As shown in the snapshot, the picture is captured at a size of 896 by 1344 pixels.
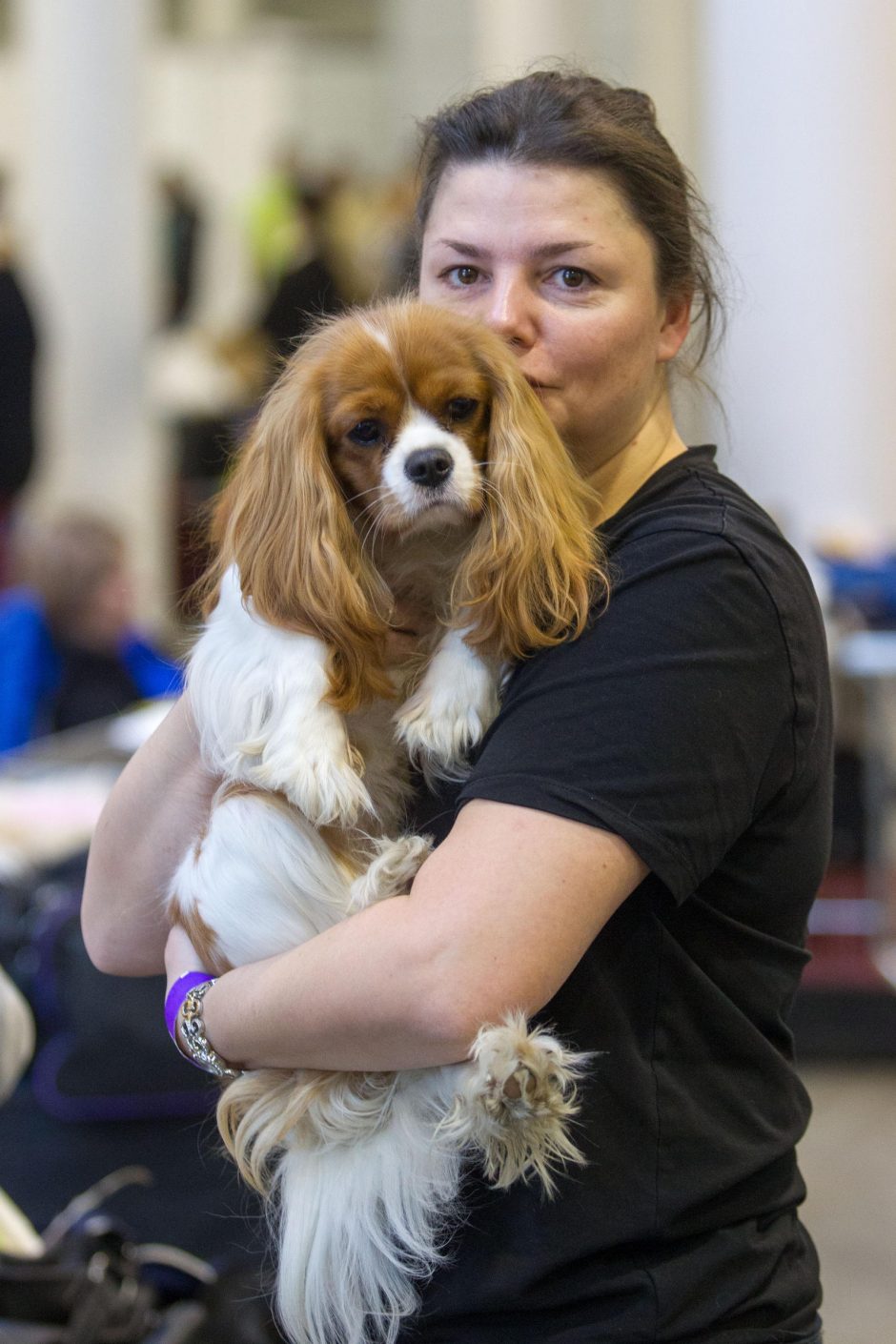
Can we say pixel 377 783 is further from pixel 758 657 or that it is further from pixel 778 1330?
pixel 778 1330

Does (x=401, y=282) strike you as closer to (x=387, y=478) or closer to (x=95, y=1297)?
(x=387, y=478)

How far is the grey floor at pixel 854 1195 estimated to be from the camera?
3.38 meters

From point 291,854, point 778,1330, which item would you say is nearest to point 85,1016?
point 291,854

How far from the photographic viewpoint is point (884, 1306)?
3395 mm

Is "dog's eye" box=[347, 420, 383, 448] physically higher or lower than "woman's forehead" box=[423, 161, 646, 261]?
lower

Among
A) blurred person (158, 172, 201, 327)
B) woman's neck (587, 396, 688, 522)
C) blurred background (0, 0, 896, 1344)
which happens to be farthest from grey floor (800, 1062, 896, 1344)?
blurred person (158, 172, 201, 327)

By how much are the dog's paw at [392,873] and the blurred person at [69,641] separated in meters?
3.90

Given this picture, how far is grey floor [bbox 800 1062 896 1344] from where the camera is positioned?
338 centimetres

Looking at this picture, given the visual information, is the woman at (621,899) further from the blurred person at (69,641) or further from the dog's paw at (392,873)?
the blurred person at (69,641)

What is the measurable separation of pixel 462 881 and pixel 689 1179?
340 millimetres

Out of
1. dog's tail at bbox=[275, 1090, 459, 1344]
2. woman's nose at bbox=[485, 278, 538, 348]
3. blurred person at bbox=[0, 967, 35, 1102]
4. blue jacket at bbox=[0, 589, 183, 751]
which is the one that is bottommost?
blue jacket at bbox=[0, 589, 183, 751]

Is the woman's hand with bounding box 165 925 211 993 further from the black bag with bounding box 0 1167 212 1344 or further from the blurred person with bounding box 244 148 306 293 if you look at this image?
the blurred person with bounding box 244 148 306 293

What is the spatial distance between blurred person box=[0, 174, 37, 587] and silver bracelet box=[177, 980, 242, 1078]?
7.65 meters

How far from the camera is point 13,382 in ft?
28.9
